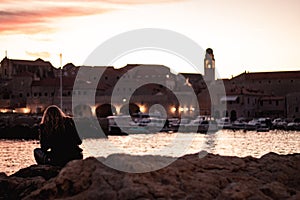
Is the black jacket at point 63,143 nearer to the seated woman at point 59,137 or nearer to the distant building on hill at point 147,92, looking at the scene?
the seated woman at point 59,137

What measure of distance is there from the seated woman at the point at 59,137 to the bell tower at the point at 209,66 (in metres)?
66.7

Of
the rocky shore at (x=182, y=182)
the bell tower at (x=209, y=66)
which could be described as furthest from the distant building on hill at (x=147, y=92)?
the rocky shore at (x=182, y=182)

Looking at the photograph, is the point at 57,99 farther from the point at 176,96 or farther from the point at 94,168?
the point at 94,168

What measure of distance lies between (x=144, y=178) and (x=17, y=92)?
70.9 m

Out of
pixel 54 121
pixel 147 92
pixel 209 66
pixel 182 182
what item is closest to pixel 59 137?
pixel 54 121

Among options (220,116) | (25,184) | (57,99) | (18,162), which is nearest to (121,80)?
(57,99)

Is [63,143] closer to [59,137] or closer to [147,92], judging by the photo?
[59,137]

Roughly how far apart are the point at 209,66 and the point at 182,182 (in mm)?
71881

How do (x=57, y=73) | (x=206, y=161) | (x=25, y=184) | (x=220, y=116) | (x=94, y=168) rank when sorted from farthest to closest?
(x=57, y=73), (x=220, y=116), (x=25, y=184), (x=206, y=161), (x=94, y=168)

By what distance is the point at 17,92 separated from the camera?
243 feet

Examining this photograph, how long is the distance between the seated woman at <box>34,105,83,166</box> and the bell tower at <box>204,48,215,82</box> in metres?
66.7

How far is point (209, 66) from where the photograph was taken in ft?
252

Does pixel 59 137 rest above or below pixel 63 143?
above

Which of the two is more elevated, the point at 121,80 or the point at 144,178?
the point at 121,80
